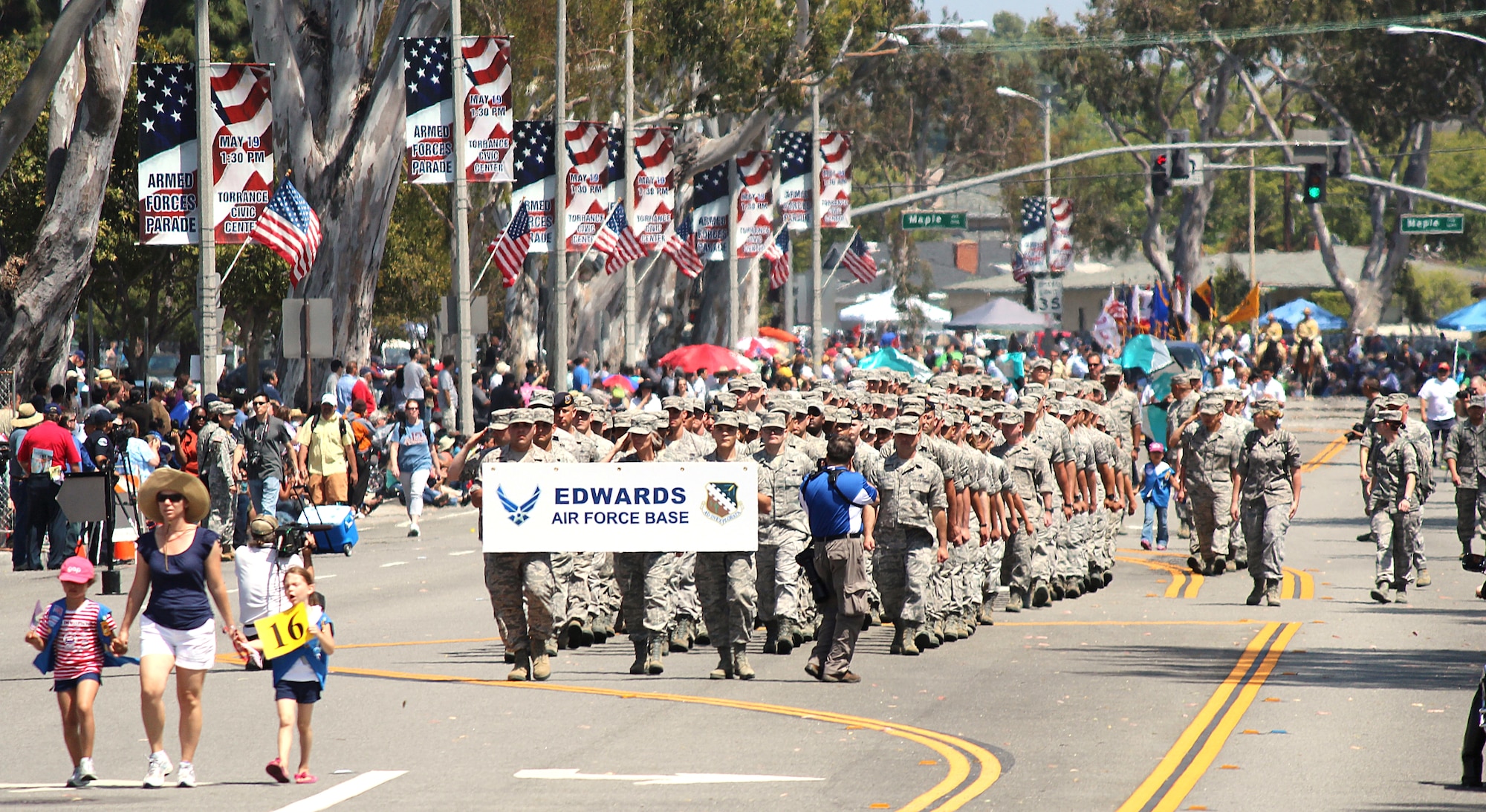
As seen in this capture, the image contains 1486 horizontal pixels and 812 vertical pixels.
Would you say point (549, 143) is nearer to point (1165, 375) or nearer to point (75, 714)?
point (1165, 375)

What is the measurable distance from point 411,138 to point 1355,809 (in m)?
22.1

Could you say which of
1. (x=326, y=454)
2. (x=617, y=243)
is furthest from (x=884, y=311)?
(x=326, y=454)

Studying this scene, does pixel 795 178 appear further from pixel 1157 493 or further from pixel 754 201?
pixel 1157 493

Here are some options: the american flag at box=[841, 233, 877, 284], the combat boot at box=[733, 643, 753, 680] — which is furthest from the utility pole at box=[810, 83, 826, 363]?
the combat boot at box=[733, 643, 753, 680]

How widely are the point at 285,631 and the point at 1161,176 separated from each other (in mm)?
35209

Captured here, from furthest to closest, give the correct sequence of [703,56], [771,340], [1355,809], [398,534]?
[771,340] → [703,56] → [398,534] → [1355,809]

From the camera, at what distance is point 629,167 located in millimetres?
36312

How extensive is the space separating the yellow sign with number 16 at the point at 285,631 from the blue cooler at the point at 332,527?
10494 mm

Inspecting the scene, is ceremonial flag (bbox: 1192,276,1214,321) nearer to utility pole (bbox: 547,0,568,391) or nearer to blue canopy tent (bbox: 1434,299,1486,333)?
blue canopy tent (bbox: 1434,299,1486,333)

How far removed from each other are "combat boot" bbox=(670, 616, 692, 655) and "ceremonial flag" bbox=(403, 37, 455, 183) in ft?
49.9

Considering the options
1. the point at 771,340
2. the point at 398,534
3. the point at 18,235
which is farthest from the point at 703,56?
the point at 398,534

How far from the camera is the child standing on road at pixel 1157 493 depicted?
2225 centimetres

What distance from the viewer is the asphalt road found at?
383 inches

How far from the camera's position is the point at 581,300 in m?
42.5
